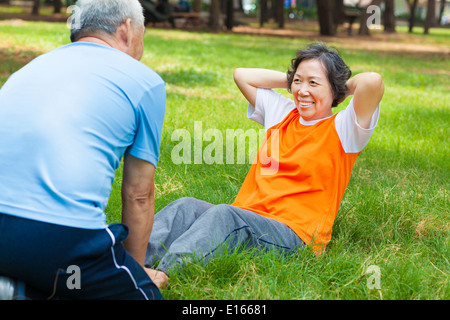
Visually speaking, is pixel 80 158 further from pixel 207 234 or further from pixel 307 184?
pixel 307 184

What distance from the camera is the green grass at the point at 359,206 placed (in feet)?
8.55

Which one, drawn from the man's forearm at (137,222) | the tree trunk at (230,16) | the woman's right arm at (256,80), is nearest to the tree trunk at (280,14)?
the tree trunk at (230,16)

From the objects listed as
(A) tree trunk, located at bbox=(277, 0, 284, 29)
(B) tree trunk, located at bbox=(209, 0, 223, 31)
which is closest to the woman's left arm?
(B) tree trunk, located at bbox=(209, 0, 223, 31)

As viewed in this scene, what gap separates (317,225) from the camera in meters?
2.89

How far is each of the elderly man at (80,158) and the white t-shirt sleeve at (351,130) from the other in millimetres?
1126

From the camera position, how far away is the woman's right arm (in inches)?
130

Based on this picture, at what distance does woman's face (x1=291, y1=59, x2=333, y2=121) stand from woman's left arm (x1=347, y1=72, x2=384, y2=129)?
0.20m

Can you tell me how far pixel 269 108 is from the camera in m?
3.28

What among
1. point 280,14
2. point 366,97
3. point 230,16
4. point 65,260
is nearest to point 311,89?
point 366,97

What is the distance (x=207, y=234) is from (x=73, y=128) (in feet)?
3.10

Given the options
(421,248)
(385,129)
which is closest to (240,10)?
(385,129)

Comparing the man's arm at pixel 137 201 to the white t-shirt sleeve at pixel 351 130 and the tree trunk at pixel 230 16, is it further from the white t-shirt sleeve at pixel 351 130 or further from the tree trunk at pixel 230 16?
the tree trunk at pixel 230 16
